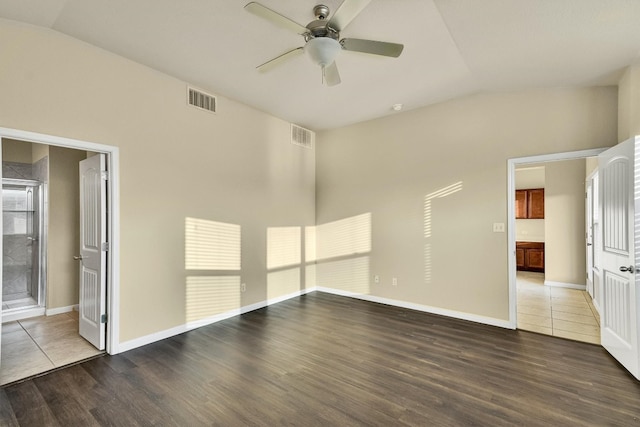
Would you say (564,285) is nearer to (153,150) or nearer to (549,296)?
(549,296)

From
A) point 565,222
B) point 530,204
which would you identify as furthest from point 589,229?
point 530,204

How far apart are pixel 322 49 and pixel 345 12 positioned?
32 cm

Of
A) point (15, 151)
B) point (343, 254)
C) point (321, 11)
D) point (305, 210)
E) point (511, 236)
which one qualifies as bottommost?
point (343, 254)

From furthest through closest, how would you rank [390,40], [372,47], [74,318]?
[74,318] < [390,40] < [372,47]

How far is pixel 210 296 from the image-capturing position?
13.1ft

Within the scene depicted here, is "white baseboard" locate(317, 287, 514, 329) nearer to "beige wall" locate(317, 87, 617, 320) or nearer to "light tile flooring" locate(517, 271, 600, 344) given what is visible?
"beige wall" locate(317, 87, 617, 320)

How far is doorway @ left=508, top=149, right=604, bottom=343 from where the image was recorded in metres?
3.66

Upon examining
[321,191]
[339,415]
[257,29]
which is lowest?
[339,415]

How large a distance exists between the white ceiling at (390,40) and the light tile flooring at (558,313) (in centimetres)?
291


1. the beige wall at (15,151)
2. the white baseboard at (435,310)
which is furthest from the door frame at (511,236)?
the beige wall at (15,151)

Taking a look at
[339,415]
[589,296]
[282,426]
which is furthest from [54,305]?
[589,296]

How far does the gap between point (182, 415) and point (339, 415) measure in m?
1.13

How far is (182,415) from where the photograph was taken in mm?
2146

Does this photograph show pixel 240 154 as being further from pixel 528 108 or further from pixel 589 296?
pixel 589 296
